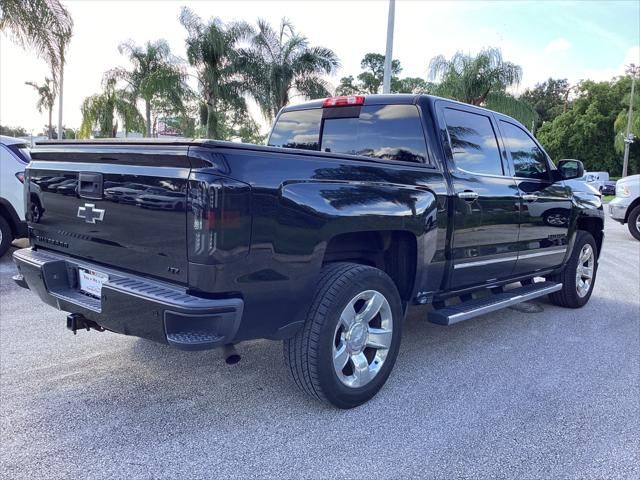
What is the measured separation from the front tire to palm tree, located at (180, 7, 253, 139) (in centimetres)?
2018

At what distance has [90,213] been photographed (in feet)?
10.0

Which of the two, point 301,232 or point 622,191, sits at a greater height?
point 622,191

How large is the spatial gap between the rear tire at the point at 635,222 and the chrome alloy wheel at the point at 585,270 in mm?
6738

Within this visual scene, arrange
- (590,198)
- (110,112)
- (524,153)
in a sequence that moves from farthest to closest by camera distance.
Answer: (110,112), (590,198), (524,153)

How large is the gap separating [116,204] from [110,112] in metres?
25.0

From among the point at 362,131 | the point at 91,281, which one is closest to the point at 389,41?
the point at 362,131

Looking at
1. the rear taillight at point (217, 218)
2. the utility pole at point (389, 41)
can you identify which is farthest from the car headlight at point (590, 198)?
the utility pole at point (389, 41)

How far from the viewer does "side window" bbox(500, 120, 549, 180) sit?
→ 4789mm

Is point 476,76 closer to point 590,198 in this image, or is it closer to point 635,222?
point 635,222

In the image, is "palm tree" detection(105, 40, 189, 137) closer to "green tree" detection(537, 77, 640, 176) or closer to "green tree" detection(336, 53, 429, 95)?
"green tree" detection(336, 53, 429, 95)

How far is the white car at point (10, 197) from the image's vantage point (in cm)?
720

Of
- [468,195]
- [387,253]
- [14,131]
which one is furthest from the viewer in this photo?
[14,131]

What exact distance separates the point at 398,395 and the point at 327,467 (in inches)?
38.6

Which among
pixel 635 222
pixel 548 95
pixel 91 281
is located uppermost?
pixel 548 95
